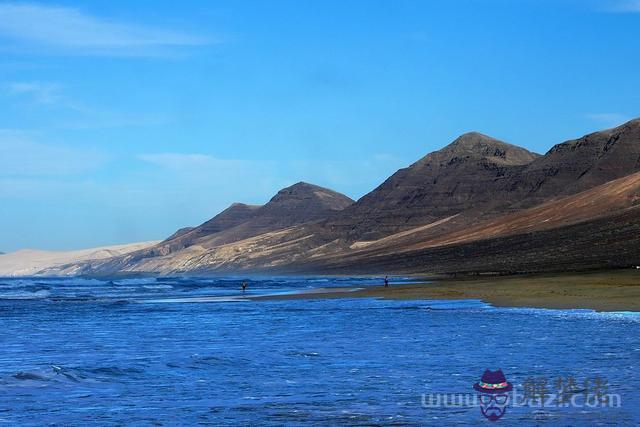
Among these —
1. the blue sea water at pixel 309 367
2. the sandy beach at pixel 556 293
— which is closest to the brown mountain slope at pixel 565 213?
the sandy beach at pixel 556 293

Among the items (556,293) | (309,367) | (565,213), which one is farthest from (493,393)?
(565,213)

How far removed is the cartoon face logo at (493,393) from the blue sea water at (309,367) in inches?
10.2

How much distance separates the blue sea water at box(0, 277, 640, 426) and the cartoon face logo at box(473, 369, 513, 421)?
0.26 m

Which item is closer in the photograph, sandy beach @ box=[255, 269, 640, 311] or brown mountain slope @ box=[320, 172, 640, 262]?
sandy beach @ box=[255, 269, 640, 311]

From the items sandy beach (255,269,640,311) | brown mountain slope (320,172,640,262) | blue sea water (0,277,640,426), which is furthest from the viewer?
brown mountain slope (320,172,640,262)

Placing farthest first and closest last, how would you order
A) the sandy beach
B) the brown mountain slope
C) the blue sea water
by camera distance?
the brown mountain slope, the sandy beach, the blue sea water

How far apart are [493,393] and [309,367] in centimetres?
709

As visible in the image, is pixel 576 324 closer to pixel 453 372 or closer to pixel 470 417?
pixel 453 372

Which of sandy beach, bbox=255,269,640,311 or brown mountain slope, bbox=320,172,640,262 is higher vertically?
brown mountain slope, bbox=320,172,640,262

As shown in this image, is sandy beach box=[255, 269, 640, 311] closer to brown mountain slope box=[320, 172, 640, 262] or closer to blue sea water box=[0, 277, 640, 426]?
blue sea water box=[0, 277, 640, 426]

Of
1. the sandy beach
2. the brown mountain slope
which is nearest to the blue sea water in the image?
the sandy beach

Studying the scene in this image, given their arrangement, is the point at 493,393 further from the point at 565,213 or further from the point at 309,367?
the point at 565,213

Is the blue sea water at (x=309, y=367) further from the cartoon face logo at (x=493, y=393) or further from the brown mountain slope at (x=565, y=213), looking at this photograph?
the brown mountain slope at (x=565, y=213)

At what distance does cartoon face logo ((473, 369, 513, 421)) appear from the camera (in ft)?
62.0
